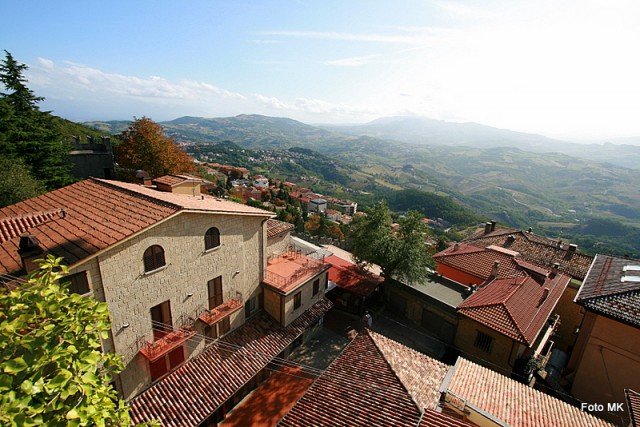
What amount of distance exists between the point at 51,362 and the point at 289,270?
17.0 meters

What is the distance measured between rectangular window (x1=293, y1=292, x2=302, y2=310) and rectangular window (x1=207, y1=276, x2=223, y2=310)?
5.24 metres

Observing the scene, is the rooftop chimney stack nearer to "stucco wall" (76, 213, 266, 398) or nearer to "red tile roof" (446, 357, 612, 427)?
"red tile roof" (446, 357, 612, 427)

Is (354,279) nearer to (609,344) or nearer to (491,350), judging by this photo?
(491,350)

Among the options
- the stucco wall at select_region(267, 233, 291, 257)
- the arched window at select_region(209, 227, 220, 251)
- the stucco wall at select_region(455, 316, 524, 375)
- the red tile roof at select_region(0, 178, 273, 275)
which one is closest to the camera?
the red tile roof at select_region(0, 178, 273, 275)

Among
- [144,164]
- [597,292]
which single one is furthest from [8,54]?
[597,292]

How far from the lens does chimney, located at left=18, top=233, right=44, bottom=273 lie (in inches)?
396

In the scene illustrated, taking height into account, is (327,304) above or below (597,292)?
below

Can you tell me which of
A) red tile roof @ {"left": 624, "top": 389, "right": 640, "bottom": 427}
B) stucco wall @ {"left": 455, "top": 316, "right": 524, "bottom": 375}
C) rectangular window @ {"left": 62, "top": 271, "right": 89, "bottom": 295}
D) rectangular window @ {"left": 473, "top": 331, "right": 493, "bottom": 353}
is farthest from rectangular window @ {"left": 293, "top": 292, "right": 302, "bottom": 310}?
red tile roof @ {"left": 624, "top": 389, "right": 640, "bottom": 427}

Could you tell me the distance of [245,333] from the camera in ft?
61.1

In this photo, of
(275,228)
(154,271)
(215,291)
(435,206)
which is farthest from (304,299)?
(435,206)

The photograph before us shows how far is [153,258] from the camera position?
45.1 ft

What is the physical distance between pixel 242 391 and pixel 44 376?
Answer: 14.7m

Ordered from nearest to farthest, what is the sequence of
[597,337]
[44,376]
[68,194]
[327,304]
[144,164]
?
[44,376], [68,194], [597,337], [327,304], [144,164]

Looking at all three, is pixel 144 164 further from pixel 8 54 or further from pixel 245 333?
pixel 8 54
